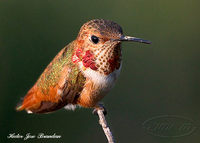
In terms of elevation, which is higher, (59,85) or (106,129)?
(59,85)

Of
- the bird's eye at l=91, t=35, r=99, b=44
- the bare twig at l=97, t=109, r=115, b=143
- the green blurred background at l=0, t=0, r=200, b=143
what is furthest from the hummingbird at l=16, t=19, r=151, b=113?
the green blurred background at l=0, t=0, r=200, b=143

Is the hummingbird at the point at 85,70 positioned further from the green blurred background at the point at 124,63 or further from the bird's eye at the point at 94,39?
the green blurred background at the point at 124,63

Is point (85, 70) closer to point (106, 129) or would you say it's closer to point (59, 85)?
point (59, 85)

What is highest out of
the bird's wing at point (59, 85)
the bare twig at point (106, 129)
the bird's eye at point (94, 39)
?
the bird's eye at point (94, 39)

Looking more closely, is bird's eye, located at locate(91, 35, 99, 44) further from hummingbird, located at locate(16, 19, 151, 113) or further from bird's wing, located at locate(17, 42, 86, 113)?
bird's wing, located at locate(17, 42, 86, 113)

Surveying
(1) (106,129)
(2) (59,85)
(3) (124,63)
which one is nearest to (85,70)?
(2) (59,85)

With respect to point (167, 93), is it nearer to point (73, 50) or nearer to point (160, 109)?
point (160, 109)

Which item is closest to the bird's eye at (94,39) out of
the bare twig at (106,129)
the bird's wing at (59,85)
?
the bird's wing at (59,85)

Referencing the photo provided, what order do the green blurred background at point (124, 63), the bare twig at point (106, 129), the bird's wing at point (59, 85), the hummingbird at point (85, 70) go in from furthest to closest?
the green blurred background at point (124, 63) < the bare twig at point (106, 129) < the bird's wing at point (59, 85) < the hummingbird at point (85, 70)
